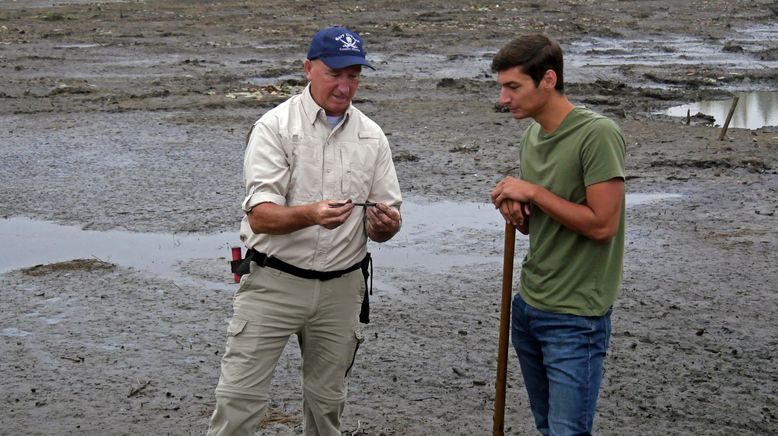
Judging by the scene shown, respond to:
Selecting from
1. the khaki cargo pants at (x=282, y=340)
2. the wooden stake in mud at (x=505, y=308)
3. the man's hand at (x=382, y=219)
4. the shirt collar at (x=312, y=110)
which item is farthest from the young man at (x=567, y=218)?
the khaki cargo pants at (x=282, y=340)

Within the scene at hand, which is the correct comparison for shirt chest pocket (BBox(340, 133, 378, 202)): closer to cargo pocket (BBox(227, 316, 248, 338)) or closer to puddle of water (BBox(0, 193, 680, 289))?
cargo pocket (BBox(227, 316, 248, 338))

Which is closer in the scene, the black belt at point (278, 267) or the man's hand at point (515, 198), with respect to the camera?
the man's hand at point (515, 198)

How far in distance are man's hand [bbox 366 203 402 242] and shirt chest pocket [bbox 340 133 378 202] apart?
9cm

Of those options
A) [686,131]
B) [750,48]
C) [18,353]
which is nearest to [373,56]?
[750,48]

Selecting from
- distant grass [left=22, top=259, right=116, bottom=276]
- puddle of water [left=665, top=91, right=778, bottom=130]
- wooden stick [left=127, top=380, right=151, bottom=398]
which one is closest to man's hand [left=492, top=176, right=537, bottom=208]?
wooden stick [left=127, top=380, right=151, bottom=398]

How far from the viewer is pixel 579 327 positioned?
4.36 m

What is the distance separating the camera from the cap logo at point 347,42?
4.68 m

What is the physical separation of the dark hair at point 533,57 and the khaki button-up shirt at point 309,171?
0.73 m

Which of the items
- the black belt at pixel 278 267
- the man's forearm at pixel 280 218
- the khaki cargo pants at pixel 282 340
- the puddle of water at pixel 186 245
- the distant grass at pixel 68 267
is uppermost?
the man's forearm at pixel 280 218

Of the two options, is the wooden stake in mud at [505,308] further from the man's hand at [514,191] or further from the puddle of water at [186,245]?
the puddle of water at [186,245]

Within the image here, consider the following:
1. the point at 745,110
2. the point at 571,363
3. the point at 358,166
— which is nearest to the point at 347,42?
the point at 358,166

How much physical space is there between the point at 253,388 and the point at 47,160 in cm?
911

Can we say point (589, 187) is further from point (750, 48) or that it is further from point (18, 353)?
point (750, 48)

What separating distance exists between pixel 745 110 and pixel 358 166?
13235 mm
